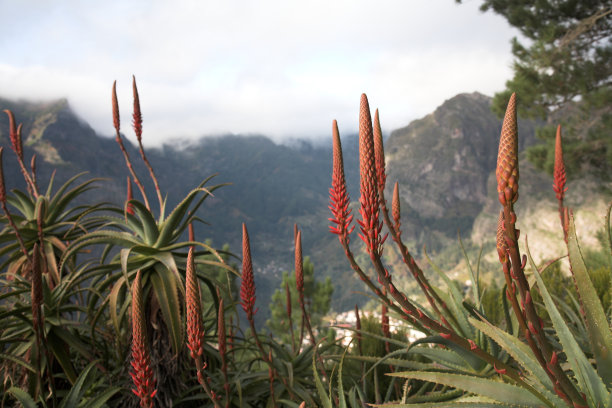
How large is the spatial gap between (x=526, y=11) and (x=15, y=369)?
60.6 feet

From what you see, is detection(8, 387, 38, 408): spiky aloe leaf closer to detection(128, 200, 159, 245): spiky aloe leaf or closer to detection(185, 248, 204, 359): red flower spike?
detection(128, 200, 159, 245): spiky aloe leaf

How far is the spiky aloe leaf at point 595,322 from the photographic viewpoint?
121 cm

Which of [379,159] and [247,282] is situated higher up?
[379,159]

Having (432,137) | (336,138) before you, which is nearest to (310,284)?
(336,138)

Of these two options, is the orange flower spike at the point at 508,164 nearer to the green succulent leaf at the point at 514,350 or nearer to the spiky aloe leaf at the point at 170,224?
the green succulent leaf at the point at 514,350

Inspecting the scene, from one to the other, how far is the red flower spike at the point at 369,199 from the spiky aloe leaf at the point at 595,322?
0.74m

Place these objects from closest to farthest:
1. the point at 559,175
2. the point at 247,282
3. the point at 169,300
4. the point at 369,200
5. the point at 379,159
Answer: the point at 369,200
the point at 379,159
the point at 247,282
the point at 559,175
the point at 169,300

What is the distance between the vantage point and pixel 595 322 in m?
1.23

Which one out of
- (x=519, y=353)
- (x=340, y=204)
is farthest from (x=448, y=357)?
(x=340, y=204)

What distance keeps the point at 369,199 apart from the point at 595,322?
0.93 m

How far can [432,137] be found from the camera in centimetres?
18325

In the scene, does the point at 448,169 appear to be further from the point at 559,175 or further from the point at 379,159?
the point at 379,159

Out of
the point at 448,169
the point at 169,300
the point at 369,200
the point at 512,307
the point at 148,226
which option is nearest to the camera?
the point at 369,200

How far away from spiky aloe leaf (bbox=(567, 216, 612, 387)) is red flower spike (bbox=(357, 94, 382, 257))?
0.74m
